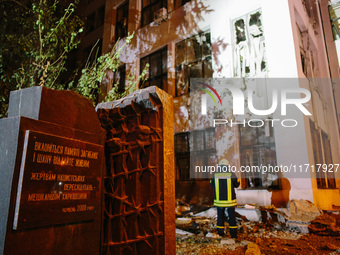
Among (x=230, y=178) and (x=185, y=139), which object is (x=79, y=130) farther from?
(x=185, y=139)

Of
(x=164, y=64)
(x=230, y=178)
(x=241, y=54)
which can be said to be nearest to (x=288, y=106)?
(x=241, y=54)

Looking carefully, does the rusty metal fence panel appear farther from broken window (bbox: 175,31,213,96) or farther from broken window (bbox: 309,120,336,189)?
broken window (bbox: 309,120,336,189)

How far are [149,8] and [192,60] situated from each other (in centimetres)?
430

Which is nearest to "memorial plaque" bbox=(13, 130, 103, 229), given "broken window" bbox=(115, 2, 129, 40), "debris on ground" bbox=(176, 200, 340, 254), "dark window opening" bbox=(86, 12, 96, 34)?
"debris on ground" bbox=(176, 200, 340, 254)

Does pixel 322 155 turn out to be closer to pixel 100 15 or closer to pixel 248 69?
pixel 248 69

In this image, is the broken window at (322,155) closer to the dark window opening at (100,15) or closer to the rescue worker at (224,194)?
the rescue worker at (224,194)

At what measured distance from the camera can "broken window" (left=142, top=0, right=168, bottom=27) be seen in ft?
40.0

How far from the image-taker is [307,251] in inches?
181

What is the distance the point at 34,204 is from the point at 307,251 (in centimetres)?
488

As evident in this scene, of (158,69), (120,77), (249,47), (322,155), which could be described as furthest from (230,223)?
(120,77)

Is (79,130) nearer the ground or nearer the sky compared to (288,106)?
nearer the ground

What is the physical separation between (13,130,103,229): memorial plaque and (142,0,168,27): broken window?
11.7m

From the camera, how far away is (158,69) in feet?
38.0

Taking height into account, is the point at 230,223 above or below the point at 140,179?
below
